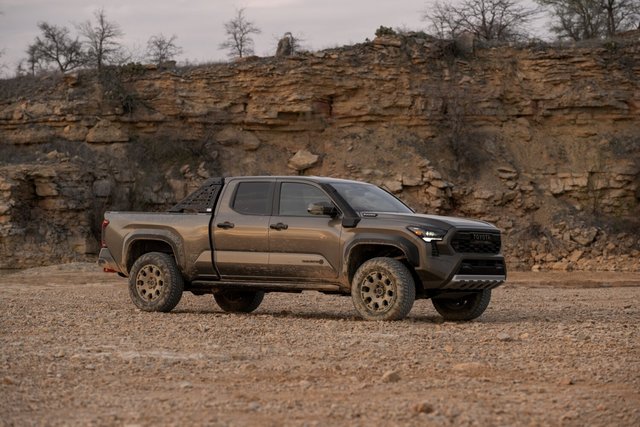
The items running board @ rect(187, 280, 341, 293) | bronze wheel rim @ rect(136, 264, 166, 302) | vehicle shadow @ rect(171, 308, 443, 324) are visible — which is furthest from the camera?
bronze wheel rim @ rect(136, 264, 166, 302)

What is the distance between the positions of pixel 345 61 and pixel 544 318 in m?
21.6

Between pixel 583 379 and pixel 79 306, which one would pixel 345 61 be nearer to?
pixel 79 306

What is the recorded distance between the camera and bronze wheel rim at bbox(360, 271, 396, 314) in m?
12.5

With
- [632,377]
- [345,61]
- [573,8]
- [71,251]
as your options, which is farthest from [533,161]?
[632,377]

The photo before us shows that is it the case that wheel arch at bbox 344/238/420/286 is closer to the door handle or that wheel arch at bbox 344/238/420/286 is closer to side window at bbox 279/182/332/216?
side window at bbox 279/182/332/216

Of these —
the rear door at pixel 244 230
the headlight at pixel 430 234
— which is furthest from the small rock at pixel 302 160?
the headlight at pixel 430 234

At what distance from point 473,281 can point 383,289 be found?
3.56ft

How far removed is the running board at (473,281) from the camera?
12.5 metres

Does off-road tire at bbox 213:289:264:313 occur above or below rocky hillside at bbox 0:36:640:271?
below

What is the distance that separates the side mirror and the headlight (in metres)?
1.14

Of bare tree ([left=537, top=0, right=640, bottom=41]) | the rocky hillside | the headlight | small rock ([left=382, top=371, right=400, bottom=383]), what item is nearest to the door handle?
the headlight

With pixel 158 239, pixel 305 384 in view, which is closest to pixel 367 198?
pixel 158 239

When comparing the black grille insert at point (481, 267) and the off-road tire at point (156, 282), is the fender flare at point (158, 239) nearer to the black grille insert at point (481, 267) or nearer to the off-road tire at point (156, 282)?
the off-road tire at point (156, 282)

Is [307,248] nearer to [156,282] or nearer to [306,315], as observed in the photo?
[306,315]
